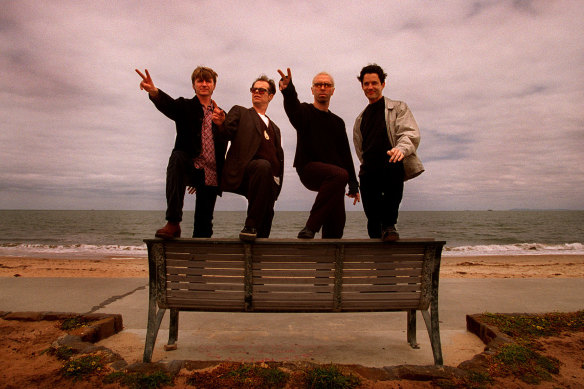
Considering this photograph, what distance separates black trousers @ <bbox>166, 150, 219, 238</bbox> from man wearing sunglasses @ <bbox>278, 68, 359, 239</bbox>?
3.11ft

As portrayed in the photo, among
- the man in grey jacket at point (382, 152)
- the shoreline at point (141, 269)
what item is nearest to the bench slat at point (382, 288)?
the man in grey jacket at point (382, 152)

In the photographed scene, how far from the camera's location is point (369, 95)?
3.46 meters

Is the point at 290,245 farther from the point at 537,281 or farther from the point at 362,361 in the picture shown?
the point at 537,281

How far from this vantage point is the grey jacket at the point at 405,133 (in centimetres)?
302

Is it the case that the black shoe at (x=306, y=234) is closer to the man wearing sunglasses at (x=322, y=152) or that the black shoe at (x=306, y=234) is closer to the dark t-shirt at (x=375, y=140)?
the man wearing sunglasses at (x=322, y=152)

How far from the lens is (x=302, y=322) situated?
14.1 feet

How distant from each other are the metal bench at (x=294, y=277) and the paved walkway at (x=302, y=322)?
55cm

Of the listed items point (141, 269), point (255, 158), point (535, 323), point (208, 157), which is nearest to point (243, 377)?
point (255, 158)

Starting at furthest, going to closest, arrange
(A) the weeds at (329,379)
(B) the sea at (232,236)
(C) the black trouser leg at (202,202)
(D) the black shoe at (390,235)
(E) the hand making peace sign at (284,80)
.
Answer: (B) the sea at (232,236)
(C) the black trouser leg at (202,202)
(E) the hand making peace sign at (284,80)
(D) the black shoe at (390,235)
(A) the weeds at (329,379)

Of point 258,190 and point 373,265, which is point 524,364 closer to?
point 373,265

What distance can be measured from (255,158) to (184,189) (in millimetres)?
709

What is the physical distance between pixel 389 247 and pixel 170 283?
1.93 m

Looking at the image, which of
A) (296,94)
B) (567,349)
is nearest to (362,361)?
(567,349)

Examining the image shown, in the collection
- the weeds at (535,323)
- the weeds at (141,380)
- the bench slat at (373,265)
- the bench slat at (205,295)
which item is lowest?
the weeds at (141,380)
